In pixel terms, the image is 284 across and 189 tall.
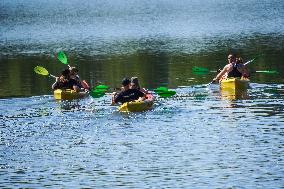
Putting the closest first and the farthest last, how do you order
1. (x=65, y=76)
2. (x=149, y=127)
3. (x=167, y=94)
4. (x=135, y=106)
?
(x=149, y=127) → (x=135, y=106) → (x=167, y=94) → (x=65, y=76)

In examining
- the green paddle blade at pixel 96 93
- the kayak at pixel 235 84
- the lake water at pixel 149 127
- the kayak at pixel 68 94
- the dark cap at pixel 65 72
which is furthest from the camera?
the kayak at pixel 235 84

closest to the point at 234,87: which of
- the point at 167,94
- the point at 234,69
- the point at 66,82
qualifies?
the point at 234,69

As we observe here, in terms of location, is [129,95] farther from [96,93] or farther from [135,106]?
[96,93]

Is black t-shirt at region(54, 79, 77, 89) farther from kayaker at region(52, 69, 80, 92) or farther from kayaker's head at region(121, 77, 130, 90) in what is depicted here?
kayaker's head at region(121, 77, 130, 90)

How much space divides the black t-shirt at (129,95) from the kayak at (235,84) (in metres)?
6.46

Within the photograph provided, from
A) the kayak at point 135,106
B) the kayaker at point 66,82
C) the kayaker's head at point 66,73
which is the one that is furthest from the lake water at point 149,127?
the kayaker's head at point 66,73

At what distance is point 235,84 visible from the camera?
40938mm

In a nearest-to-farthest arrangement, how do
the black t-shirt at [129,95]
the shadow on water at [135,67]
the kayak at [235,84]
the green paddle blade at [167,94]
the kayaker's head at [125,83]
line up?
the kayaker's head at [125,83], the black t-shirt at [129,95], the green paddle blade at [167,94], the kayak at [235,84], the shadow on water at [135,67]

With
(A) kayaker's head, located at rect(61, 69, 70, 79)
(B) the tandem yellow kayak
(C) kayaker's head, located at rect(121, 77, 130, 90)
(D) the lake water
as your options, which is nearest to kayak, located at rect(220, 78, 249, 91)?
(B) the tandem yellow kayak

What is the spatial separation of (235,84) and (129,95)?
6.85 m

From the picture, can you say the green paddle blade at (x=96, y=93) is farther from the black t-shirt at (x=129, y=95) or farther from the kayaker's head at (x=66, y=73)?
the black t-shirt at (x=129, y=95)

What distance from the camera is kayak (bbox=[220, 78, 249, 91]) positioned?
40969 mm

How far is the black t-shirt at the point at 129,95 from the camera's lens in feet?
119

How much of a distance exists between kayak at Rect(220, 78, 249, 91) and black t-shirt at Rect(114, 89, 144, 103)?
21.2 feet
